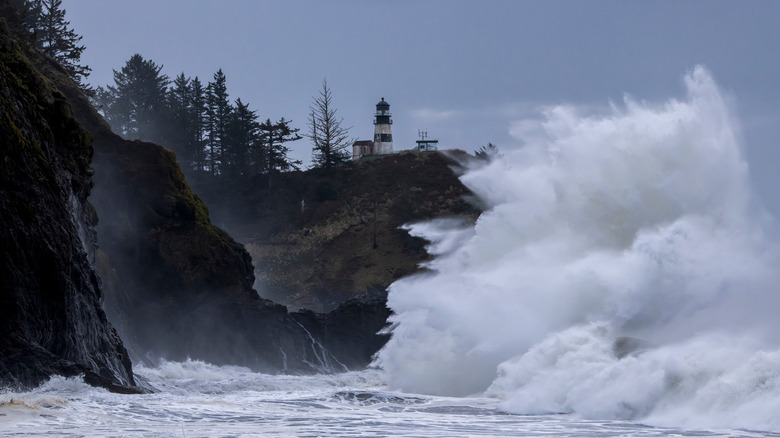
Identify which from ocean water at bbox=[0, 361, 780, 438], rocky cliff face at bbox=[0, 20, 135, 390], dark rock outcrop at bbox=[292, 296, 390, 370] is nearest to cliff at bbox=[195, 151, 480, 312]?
dark rock outcrop at bbox=[292, 296, 390, 370]

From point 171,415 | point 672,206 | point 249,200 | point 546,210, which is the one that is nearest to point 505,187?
point 546,210

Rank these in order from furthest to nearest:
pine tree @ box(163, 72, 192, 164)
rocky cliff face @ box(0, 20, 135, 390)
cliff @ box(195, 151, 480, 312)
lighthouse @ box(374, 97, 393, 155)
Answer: lighthouse @ box(374, 97, 393, 155)
pine tree @ box(163, 72, 192, 164)
cliff @ box(195, 151, 480, 312)
rocky cliff face @ box(0, 20, 135, 390)

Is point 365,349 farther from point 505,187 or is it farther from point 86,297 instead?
point 86,297

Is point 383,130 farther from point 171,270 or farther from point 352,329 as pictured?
point 171,270

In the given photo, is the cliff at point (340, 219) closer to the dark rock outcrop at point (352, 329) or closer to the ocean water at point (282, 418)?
the dark rock outcrop at point (352, 329)

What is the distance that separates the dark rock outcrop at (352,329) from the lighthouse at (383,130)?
39012 millimetres

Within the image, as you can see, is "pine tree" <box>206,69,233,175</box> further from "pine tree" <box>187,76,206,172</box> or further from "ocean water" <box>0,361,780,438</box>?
"ocean water" <box>0,361,780,438</box>

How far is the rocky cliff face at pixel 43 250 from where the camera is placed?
21234 mm

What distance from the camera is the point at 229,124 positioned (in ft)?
254

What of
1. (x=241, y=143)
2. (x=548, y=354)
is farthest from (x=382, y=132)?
(x=548, y=354)

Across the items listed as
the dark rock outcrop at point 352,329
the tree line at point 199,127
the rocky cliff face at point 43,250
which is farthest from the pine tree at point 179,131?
the rocky cliff face at point 43,250

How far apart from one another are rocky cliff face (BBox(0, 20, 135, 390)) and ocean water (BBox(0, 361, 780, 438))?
131cm

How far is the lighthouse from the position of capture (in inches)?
3425

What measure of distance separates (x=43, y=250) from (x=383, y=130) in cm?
6556
